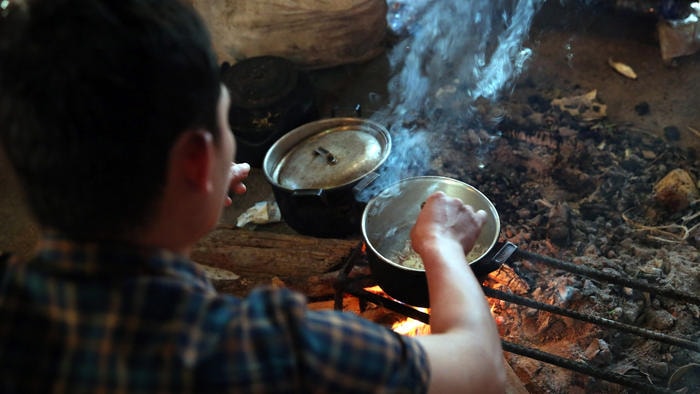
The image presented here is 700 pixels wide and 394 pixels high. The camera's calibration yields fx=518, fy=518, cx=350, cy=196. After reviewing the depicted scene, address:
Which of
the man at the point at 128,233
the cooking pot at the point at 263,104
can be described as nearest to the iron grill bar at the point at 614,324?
the man at the point at 128,233

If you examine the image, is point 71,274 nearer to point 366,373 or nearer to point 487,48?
point 366,373

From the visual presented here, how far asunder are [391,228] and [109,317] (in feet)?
6.51

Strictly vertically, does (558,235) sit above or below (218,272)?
above

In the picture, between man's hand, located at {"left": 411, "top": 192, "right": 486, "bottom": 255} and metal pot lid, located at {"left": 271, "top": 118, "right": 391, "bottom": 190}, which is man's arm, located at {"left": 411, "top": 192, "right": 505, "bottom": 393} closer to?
man's hand, located at {"left": 411, "top": 192, "right": 486, "bottom": 255}

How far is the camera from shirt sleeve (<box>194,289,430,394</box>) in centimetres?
110

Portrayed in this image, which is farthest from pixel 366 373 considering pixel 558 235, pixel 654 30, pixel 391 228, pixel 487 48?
→ pixel 654 30

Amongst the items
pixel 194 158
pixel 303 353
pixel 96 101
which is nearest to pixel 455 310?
pixel 303 353

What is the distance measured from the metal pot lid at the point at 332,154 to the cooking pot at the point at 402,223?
1.09 feet

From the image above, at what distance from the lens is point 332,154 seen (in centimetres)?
354

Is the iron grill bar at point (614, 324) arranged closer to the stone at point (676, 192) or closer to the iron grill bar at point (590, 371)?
the iron grill bar at point (590, 371)

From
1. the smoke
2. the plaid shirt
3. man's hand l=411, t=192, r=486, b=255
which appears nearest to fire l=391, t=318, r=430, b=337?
man's hand l=411, t=192, r=486, b=255

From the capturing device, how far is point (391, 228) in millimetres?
2887

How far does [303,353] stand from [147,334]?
331 millimetres

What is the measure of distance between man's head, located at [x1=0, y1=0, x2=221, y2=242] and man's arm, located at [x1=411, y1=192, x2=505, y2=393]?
3.10ft
